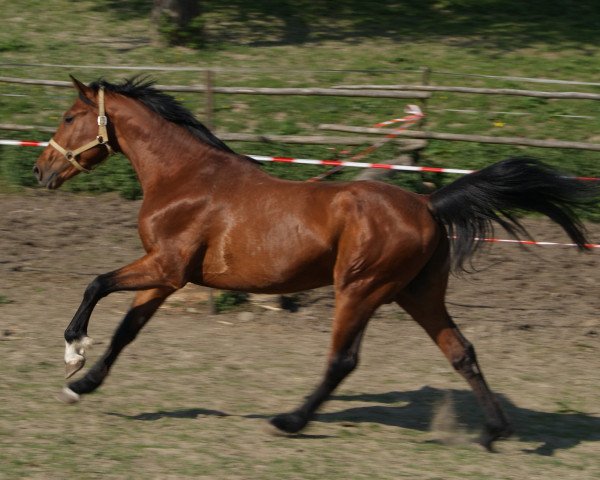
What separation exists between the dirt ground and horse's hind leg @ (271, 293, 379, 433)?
12cm

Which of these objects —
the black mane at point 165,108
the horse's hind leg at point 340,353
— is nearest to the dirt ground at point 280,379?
the horse's hind leg at point 340,353

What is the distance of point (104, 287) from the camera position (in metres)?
5.61

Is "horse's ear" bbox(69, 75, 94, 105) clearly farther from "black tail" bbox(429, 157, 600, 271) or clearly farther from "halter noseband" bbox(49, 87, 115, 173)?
"black tail" bbox(429, 157, 600, 271)

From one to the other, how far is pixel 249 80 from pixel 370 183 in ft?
27.4

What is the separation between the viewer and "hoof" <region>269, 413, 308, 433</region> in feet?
17.9

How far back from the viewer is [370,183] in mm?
5586

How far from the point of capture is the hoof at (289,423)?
546 cm

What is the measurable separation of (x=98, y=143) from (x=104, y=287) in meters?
0.88

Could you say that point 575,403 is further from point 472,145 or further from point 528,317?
point 472,145

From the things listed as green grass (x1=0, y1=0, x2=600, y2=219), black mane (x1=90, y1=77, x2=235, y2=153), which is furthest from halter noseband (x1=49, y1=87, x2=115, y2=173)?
green grass (x1=0, y1=0, x2=600, y2=219)

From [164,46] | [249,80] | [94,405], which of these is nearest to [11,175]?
[249,80]

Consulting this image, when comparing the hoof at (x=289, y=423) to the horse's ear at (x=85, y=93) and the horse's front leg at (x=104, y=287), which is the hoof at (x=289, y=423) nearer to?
the horse's front leg at (x=104, y=287)

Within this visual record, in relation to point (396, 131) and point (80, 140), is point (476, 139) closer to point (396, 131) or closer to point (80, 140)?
point (396, 131)

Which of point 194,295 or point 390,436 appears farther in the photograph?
point 194,295
